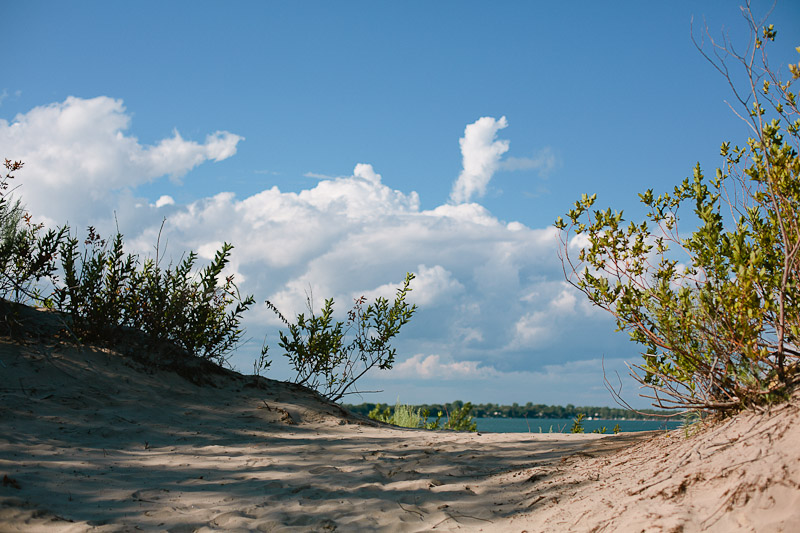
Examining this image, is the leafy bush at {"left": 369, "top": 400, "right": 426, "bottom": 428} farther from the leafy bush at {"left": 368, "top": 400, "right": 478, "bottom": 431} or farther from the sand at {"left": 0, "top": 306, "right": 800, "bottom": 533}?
the sand at {"left": 0, "top": 306, "right": 800, "bottom": 533}

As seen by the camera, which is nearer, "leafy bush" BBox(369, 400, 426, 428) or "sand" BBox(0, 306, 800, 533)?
"sand" BBox(0, 306, 800, 533)

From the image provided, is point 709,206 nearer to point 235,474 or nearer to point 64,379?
point 235,474

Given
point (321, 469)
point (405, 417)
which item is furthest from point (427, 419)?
point (321, 469)

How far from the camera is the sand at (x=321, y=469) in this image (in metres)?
3.40

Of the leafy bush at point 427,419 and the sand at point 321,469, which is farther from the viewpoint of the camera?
the leafy bush at point 427,419

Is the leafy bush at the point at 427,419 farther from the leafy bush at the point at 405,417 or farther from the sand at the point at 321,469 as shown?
the sand at the point at 321,469

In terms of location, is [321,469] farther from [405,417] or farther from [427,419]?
[427,419]

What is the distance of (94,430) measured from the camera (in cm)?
586

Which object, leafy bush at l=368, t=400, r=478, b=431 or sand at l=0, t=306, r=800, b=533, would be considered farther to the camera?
leafy bush at l=368, t=400, r=478, b=431

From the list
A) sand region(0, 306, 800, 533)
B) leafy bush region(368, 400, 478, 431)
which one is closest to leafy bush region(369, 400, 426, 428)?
leafy bush region(368, 400, 478, 431)

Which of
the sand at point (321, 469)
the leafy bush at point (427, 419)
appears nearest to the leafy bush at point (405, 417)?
the leafy bush at point (427, 419)

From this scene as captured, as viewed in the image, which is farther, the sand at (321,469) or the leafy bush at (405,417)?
the leafy bush at (405,417)

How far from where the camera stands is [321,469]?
204 inches

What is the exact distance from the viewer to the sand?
340 centimetres
